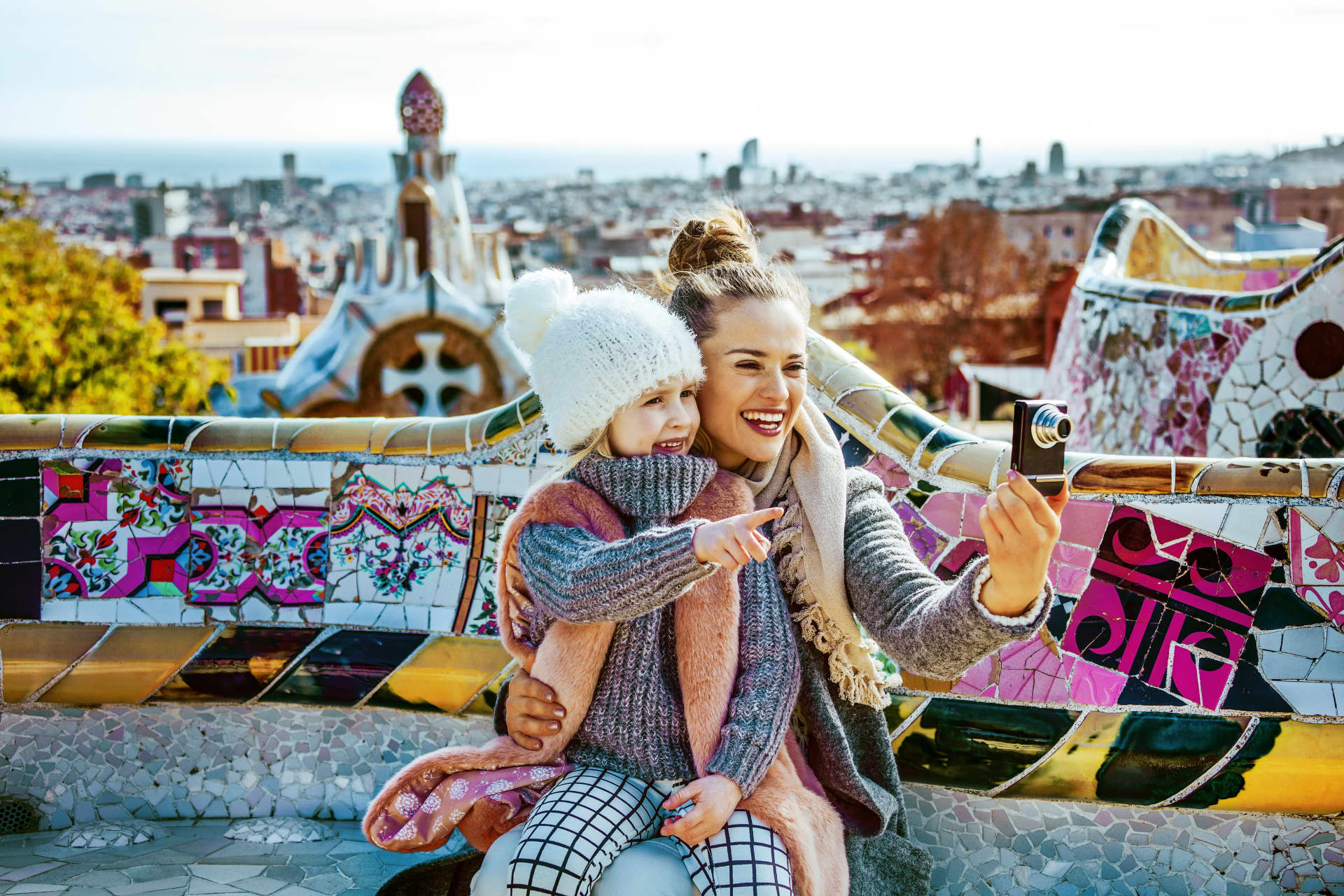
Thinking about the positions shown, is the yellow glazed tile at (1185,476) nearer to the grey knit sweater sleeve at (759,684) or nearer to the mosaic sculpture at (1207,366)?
the grey knit sweater sleeve at (759,684)

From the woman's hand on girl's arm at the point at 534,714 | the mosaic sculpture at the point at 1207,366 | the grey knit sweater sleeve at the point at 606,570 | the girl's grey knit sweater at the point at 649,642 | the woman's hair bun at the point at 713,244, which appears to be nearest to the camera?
the grey knit sweater sleeve at the point at 606,570

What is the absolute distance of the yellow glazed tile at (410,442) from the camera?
3754mm

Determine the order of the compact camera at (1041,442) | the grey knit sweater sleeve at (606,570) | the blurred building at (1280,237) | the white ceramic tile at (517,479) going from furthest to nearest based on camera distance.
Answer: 1. the blurred building at (1280,237)
2. the white ceramic tile at (517,479)
3. the grey knit sweater sleeve at (606,570)
4. the compact camera at (1041,442)

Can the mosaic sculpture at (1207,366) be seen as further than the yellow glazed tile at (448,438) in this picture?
Yes

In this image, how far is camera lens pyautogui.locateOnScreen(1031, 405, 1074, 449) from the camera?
2.11m

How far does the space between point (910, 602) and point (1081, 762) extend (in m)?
1.01

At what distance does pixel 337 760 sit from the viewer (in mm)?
3785

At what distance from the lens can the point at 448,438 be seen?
12.3 ft

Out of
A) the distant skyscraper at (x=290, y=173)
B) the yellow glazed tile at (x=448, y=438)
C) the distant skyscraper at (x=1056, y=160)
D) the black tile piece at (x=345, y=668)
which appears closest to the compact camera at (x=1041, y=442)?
the yellow glazed tile at (x=448, y=438)

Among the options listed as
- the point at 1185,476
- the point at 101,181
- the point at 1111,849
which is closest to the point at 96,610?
the point at 1111,849

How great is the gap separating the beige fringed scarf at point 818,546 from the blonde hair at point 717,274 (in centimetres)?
26

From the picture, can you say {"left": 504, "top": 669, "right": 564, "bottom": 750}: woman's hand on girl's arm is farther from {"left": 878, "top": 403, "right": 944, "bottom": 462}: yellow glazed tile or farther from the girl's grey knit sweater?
{"left": 878, "top": 403, "right": 944, "bottom": 462}: yellow glazed tile

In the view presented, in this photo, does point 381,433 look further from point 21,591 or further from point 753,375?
point 753,375

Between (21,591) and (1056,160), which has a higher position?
(1056,160)
